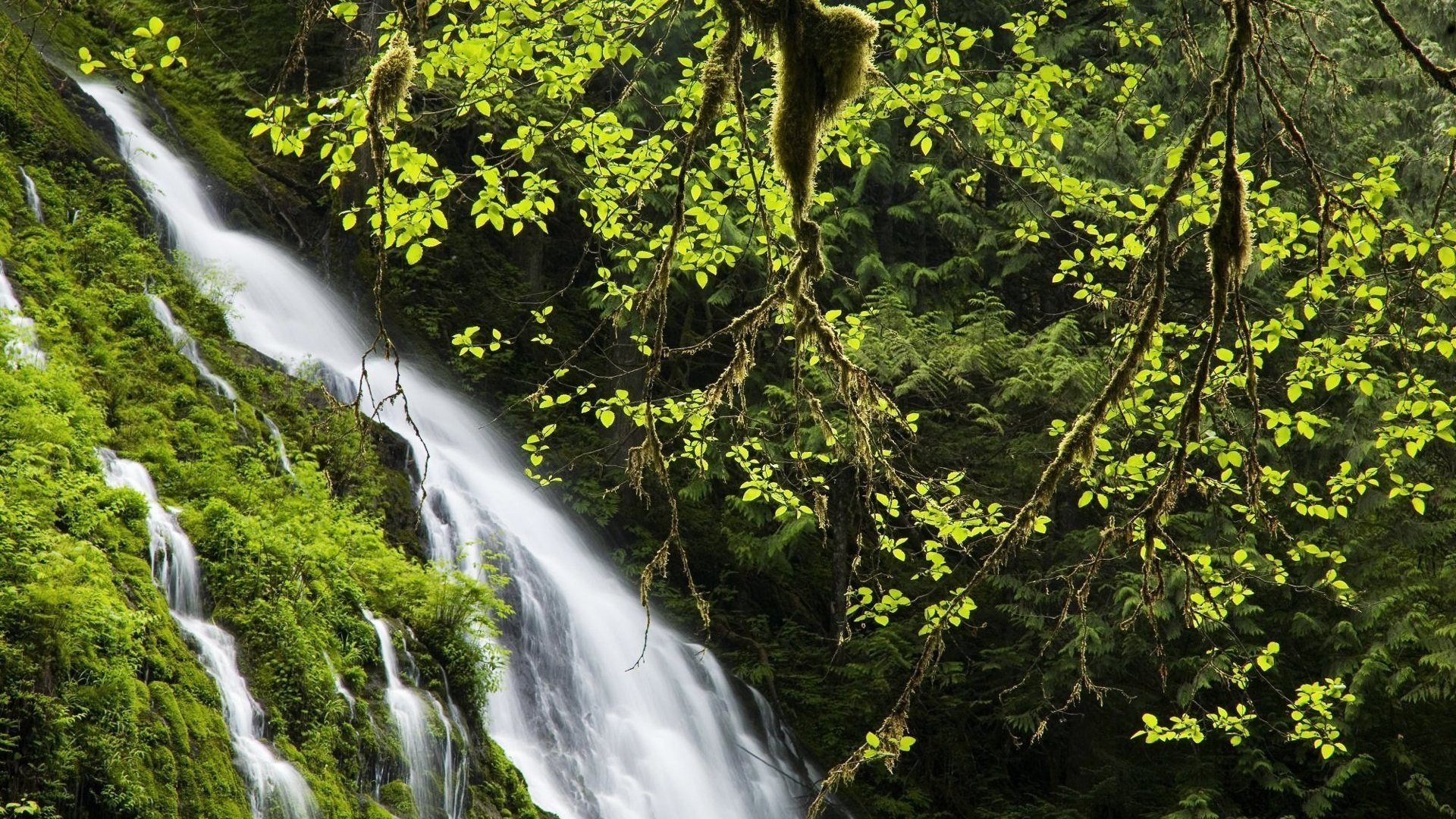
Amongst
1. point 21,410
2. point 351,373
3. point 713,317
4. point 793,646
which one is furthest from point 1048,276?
point 21,410

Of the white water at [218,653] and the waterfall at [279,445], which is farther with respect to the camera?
the waterfall at [279,445]

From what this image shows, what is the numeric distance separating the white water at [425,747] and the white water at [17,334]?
2597 millimetres

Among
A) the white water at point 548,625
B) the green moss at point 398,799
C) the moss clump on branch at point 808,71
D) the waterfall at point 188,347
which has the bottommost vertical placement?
the white water at point 548,625

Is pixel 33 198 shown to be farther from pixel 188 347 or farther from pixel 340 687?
pixel 340 687

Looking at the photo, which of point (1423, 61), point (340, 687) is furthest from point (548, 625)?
point (1423, 61)

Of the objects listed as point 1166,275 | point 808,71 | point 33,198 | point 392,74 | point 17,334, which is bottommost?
point 33,198

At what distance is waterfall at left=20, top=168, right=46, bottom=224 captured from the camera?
26.8 feet

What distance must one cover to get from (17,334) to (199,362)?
1677 millimetres

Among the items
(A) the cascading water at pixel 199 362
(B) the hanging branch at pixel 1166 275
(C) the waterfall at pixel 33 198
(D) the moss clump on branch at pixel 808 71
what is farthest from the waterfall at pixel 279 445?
(B) the hanging branch at pixel 1166 275

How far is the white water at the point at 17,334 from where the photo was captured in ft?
21.0

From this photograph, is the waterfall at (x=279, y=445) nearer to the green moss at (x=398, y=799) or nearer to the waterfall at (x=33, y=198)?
the waterfall at (x=33, y=198)

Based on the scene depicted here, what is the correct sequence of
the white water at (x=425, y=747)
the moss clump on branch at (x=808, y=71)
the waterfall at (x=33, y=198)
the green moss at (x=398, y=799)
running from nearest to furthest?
the moss clump on branch at (x=808, y=71) < the green moss at (x=398, y=799) < the white water at (x=425, y=747) < the waterfall at (x=33, y=198)

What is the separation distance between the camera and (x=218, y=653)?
5703 mm

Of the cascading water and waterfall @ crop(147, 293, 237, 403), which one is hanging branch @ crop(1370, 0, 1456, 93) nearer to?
the cascading water
